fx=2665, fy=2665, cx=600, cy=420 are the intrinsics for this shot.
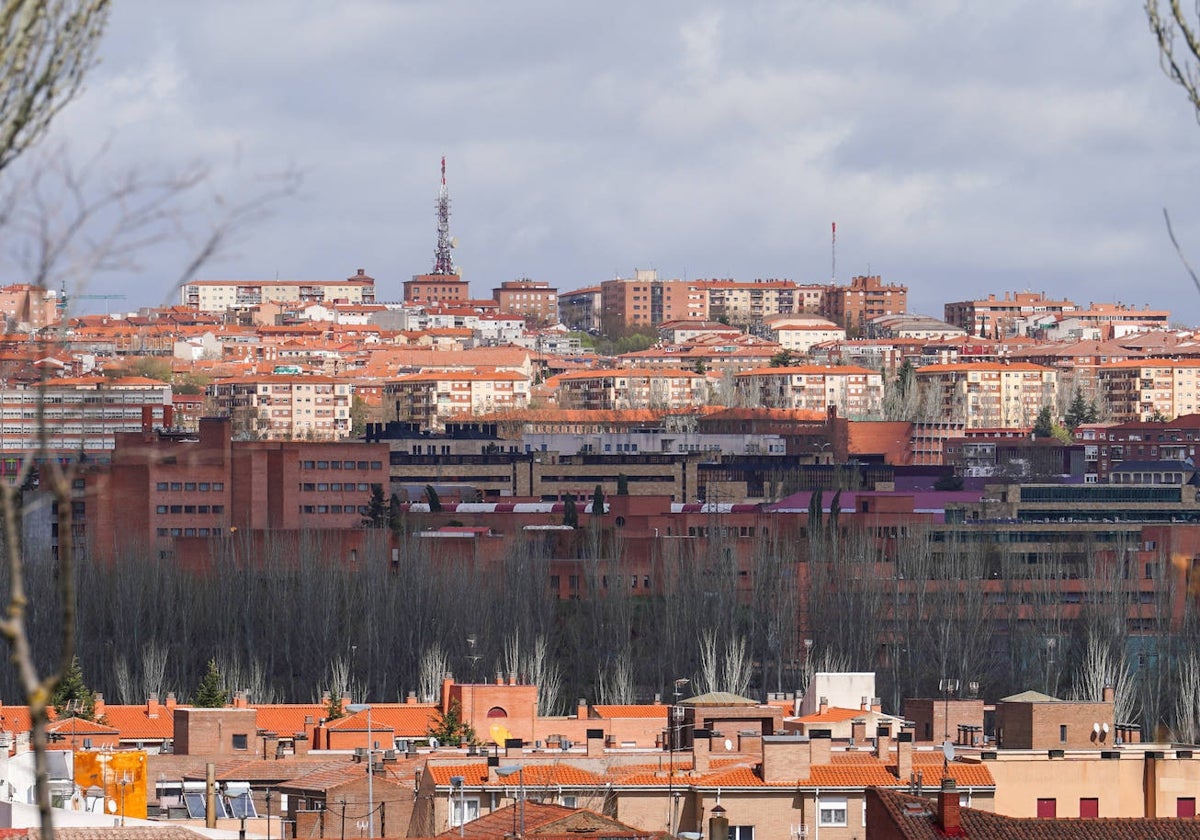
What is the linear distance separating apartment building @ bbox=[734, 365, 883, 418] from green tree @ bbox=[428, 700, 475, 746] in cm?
10094

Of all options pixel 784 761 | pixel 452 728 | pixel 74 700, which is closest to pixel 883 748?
pixel 784 761

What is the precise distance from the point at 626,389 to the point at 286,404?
23182mm

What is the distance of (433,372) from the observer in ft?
498

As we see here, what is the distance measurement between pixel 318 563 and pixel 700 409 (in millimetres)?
69686

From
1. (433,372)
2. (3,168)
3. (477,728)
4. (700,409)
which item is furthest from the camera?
(433,372)

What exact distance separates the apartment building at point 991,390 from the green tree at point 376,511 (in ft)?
221

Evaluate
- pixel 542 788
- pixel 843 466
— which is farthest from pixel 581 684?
pixel 843 466

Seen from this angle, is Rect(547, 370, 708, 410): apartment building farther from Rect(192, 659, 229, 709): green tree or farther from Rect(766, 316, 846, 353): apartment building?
Rect(192, 659, 229, 709): green tree

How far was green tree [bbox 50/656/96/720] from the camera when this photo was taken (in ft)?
149

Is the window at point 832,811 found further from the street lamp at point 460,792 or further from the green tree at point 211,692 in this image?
the green tree at point 211,692

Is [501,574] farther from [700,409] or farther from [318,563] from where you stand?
[700,409]

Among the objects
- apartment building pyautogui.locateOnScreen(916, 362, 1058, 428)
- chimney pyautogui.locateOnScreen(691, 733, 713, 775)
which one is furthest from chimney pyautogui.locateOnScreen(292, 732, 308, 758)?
apartment building pyautogui.locateOnScreen(916, 362, 1058, 428)

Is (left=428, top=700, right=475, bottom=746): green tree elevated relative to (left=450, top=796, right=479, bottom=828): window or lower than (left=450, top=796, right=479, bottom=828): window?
lower

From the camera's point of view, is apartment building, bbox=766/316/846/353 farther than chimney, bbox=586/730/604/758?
Yes
